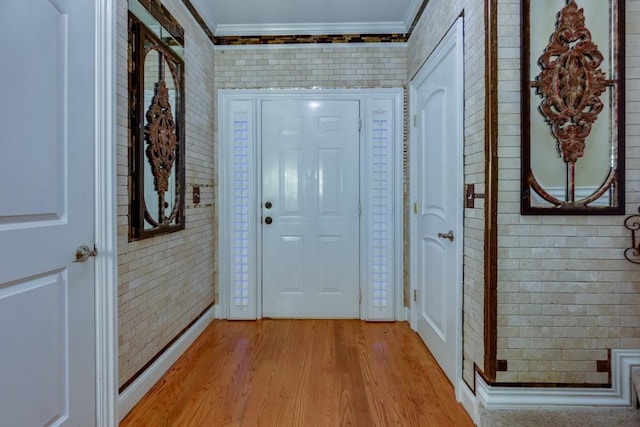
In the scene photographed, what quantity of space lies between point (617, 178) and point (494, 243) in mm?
619

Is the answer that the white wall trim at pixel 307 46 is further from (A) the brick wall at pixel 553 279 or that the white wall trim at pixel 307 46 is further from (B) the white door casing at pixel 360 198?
(A) the brick wall at pixel 553 279

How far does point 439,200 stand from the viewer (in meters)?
2.18

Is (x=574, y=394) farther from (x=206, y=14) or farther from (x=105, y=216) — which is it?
(x=206, y=14)

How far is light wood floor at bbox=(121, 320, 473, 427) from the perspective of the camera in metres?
1.67

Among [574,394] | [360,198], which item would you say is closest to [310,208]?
[360,198]

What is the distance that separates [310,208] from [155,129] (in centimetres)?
142

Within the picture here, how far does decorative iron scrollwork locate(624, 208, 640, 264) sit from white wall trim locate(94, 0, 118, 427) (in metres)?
2.35

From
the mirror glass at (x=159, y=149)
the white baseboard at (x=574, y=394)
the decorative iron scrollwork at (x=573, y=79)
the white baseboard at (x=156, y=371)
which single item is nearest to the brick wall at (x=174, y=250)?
the white baseboard at (x=156, y=371)

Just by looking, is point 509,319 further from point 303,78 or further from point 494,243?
point 303,78

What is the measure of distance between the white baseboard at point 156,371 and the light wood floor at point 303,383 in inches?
1.7

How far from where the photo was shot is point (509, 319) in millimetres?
1538

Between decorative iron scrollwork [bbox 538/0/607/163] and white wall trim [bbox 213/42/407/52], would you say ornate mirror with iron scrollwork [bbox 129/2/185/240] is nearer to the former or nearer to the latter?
white wall trim [bbox 213/42/407/52]

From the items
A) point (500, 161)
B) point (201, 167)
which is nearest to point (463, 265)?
point (500, 161)

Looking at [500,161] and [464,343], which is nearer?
[500,161]
